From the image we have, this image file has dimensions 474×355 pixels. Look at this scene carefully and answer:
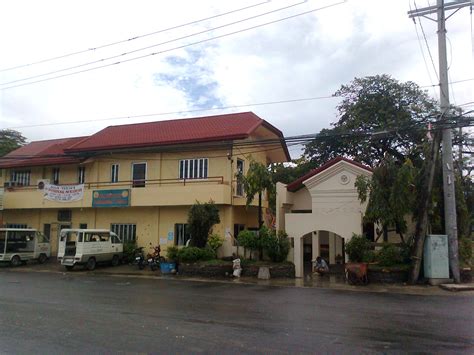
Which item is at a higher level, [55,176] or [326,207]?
[55,176]

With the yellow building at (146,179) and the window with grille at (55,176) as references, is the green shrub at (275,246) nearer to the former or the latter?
the yellow building at (146,179)

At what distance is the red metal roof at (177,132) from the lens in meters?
24.0

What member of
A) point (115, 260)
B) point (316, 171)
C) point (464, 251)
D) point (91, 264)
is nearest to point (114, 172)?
point (115, 260)

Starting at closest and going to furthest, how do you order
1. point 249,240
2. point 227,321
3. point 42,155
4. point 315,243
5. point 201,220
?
point 227,321 → point 249,240 → point 201,220 → point 315,243 → point 42,155

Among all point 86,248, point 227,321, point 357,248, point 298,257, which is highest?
point 357,248

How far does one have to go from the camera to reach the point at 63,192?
27.5 m

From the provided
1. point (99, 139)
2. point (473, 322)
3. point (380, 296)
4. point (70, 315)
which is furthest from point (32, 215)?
point (473, 322)

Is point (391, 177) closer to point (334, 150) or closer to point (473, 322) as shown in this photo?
point (473, 322)

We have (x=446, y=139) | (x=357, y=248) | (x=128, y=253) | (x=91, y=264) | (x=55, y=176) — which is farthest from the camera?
(x=55, y=176)

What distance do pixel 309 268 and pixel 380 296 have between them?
9682 millimetres

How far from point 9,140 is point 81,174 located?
2421 cm

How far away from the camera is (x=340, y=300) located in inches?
517

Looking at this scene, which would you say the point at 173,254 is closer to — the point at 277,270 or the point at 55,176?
the point at 277,270

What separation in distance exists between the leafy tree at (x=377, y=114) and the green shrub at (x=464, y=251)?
38.8ft
